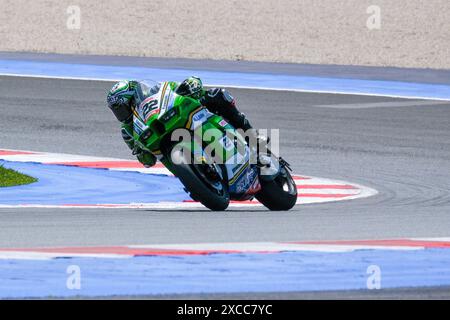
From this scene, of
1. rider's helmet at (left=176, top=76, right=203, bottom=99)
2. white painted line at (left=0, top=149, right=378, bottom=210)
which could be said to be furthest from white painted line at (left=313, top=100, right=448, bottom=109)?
rider's helmet at (left=176, top=76, right=203, bottom=99)

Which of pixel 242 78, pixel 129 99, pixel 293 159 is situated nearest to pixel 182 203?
pixel 129 99

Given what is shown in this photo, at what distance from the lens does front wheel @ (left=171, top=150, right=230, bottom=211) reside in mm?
12211

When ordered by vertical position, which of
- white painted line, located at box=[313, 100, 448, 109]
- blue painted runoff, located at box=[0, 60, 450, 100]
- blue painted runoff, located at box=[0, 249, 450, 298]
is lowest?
blue painted runoff, located at box=[0, 249, 450, 298]

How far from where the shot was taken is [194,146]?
12344 mm

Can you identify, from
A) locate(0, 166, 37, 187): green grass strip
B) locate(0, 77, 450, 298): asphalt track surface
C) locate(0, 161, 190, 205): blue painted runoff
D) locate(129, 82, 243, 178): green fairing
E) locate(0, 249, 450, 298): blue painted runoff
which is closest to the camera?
locate(0, 249, 450, 298): blue painted runoff

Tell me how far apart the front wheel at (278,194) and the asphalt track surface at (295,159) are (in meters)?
0.11

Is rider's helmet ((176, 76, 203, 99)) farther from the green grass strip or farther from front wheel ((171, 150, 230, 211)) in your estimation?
the green grass strip

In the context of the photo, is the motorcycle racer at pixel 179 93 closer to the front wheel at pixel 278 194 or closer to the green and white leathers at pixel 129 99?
the green and white leathers at pixel 129 99

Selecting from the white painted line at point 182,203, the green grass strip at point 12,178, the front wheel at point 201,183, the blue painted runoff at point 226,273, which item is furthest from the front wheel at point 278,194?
the blue painted runoff at point 226,273

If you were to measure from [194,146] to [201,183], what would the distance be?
1.02 ft

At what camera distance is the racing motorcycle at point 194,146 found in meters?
12.3

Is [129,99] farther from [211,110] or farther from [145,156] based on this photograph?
[211,110]
